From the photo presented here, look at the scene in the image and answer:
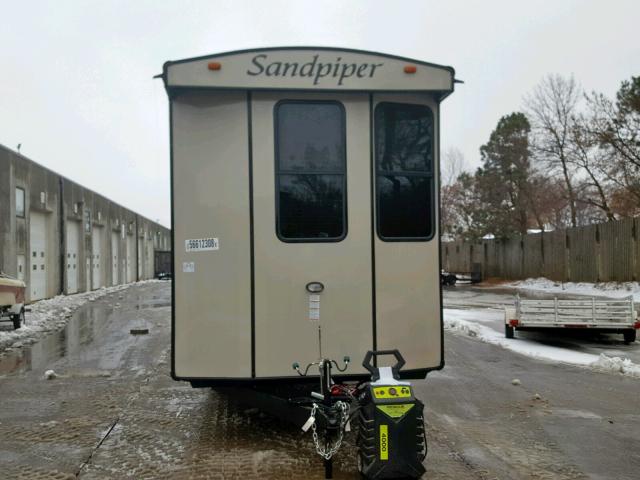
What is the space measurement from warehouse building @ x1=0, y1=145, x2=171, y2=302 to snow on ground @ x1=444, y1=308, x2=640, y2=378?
54.7ft

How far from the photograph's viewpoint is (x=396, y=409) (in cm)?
392

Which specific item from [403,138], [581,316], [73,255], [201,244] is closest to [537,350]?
[581,316]

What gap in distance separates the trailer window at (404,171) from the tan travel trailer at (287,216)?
0.02m

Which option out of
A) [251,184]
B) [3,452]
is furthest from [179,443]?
[251,184]

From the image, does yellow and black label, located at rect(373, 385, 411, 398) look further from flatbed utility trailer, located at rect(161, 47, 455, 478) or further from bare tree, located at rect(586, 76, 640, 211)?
bare tree, located at rect(586, 76, 640, 211)

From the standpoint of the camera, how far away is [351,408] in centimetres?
440

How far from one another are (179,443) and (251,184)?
2539mm

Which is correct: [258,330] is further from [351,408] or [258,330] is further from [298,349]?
[351,408]

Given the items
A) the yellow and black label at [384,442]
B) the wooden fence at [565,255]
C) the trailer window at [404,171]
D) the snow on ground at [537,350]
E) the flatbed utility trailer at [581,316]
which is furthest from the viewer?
the wooden fence at [565,255]

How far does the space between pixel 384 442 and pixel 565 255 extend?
3179 centimetres

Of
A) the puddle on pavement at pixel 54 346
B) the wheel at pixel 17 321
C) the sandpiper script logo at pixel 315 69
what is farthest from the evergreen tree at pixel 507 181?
the sandpiper script logo at pixel 315 69

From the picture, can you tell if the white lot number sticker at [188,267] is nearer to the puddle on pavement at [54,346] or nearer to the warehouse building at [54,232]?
the puddle on pavement at [54,346]

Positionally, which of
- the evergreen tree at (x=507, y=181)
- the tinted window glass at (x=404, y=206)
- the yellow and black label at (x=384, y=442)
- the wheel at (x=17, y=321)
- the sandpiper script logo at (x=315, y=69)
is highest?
the evergreen tree at (x=507, y=181)

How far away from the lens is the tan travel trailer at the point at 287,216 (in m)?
4.73
